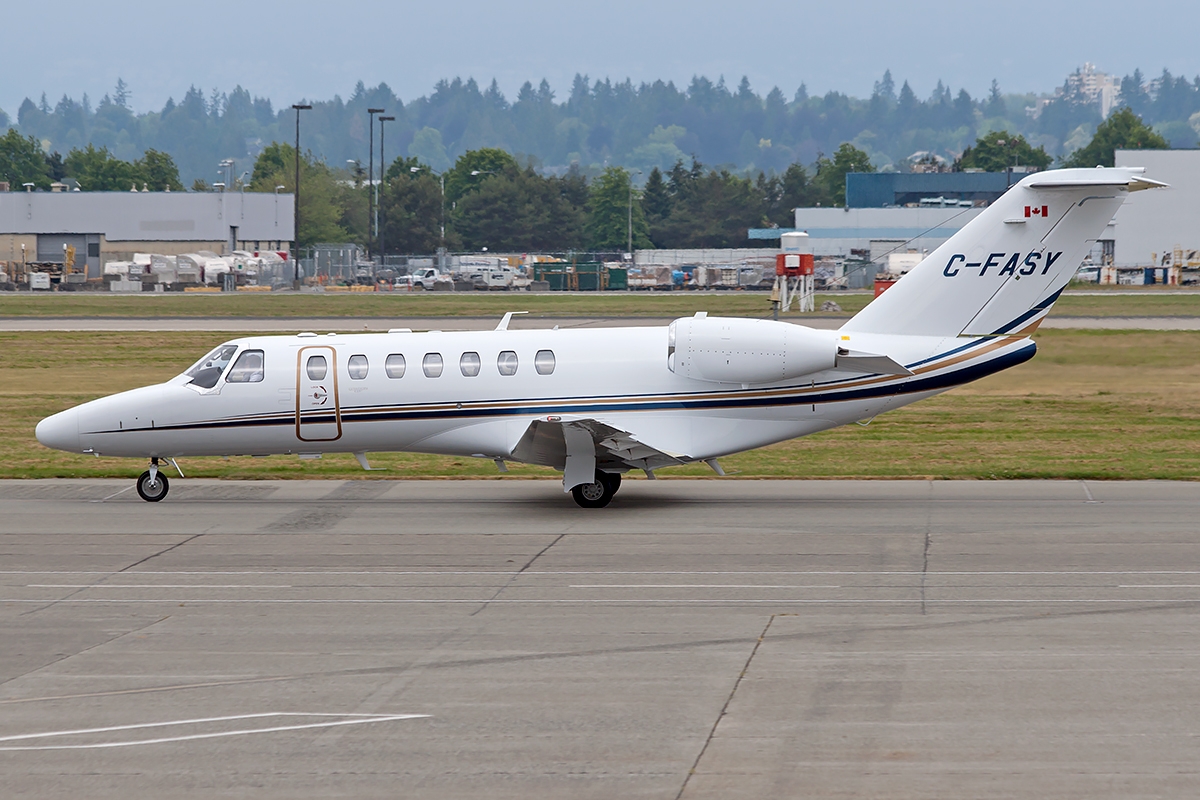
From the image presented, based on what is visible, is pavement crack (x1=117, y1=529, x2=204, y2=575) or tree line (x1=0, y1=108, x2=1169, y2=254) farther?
tree line (x1=0, y1=108, x2=1169, y2=254)

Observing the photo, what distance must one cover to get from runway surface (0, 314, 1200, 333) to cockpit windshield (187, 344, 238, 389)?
28.4 meters

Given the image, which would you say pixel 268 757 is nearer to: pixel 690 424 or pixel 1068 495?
pixel 690 424

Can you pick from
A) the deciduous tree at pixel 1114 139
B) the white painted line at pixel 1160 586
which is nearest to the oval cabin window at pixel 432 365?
the white painted line at pixel 1160 586

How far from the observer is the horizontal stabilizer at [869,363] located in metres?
20.7

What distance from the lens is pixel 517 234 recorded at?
151750mm

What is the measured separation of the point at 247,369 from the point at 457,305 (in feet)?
167

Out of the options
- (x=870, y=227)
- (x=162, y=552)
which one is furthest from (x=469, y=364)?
(x=870, y=227)

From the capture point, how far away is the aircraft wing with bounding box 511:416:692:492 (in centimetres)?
2017

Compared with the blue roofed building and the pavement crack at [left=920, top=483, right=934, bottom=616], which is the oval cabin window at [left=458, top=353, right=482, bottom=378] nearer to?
the pavement crack at [left=920, top=483, right=934, bottom=616]

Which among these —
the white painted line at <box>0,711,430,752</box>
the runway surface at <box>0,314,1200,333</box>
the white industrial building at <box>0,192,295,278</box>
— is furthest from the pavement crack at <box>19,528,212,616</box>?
the white industrial building at <box>0,192,295,278</box>

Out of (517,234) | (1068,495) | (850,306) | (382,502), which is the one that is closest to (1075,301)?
(850,306)

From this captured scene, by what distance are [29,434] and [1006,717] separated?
2531 centimetres

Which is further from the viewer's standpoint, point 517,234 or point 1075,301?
point 517,234

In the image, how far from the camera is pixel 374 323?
5619 centimetres
